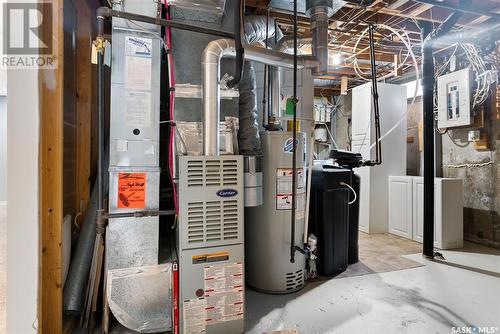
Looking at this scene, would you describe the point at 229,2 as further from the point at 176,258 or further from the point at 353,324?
the point at 353,324

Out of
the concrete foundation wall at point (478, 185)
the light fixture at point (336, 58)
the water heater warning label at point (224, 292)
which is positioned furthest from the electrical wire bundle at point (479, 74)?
the water heater warning label at point (224, 292)

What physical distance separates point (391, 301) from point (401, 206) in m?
2.13

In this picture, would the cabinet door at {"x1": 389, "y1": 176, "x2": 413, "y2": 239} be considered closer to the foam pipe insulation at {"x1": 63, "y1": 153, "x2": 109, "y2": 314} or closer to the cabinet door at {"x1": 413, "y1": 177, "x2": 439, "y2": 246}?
the cabinet door at {"x1": 413, "y1": 177, "x2": 439, "y2": 246}

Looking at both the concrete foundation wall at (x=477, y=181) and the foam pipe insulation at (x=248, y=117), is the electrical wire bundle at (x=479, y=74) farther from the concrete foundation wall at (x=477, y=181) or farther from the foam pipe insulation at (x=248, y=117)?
the foam pipe insulation at (x=248, y=117)

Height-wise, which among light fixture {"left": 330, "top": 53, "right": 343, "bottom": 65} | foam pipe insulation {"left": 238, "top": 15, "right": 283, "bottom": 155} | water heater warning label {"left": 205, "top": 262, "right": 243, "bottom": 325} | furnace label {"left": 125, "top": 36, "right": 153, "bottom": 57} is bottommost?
water heater warning label {"left": 205, "top": 262, "right": 243, "bottom": 325}

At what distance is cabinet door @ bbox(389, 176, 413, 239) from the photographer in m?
3.76

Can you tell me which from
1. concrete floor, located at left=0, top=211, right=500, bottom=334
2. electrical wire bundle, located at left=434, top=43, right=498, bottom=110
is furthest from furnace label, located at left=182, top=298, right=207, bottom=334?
electrical wire bundle, located at left=434, top=43, right=498, bottom=110

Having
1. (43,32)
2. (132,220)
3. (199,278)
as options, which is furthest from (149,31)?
(199,278)

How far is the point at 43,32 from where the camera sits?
1454 mm

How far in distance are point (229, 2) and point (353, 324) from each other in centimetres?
229

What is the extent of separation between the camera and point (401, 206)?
12.7 feet

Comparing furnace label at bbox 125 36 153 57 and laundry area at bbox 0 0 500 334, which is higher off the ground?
furnace label at bbox 125 36 153 57

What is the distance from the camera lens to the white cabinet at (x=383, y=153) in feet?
13.4

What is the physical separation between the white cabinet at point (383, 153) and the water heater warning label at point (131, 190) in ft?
11.1
